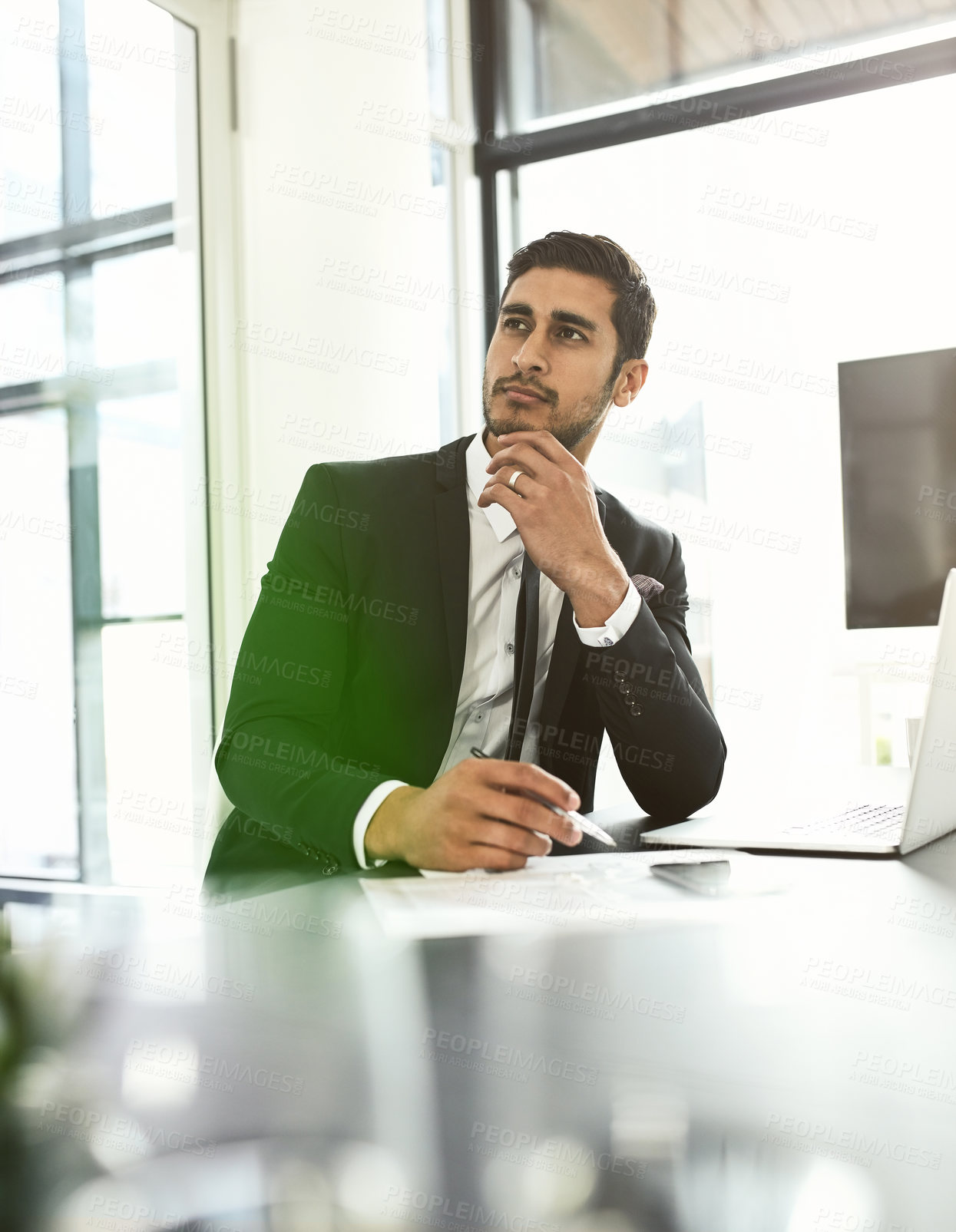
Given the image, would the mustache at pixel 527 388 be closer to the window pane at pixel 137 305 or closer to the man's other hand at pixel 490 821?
the man's other hand at pixel 490 821

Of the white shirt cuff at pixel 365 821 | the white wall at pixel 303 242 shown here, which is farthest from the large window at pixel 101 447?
the white shirt cuff at pixel 365 821

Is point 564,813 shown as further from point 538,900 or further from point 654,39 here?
point 654,39

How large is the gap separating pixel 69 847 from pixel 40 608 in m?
0.67

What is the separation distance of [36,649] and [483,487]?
5.09ft

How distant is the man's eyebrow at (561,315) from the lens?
6.55ft

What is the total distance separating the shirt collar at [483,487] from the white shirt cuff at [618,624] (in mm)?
333

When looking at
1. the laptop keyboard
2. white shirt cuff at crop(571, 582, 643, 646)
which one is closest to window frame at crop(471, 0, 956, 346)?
white shirt cuff at crop(571, 582, 643, 646)

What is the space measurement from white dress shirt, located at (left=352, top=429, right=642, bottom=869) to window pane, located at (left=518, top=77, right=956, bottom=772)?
64.1 inches

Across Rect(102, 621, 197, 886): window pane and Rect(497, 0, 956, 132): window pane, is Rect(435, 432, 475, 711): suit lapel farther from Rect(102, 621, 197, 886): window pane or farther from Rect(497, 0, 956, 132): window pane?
Rect(497, 0, 956, 132): window pane

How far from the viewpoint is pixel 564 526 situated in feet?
4.79

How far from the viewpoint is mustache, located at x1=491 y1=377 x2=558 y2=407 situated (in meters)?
1.94

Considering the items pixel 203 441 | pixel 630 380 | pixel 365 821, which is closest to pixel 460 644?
pixel 365 821

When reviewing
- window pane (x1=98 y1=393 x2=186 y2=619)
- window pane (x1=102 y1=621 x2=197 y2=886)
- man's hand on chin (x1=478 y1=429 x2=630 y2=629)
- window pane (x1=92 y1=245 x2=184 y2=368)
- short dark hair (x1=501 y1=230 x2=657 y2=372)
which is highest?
window pane (x1=92 y1=245 x2=184 y2=368)

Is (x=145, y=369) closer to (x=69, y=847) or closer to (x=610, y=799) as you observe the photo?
(x=69, y=847)
